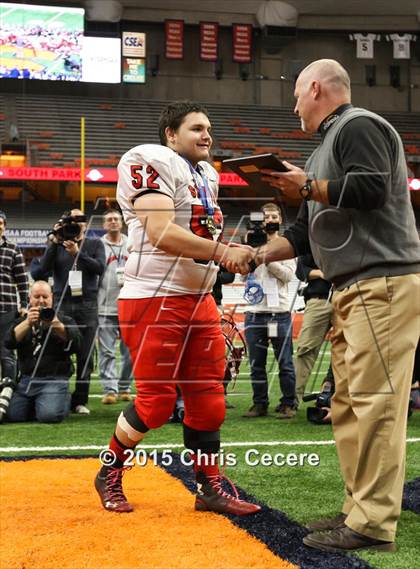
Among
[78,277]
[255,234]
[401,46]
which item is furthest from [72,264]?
[401,46]

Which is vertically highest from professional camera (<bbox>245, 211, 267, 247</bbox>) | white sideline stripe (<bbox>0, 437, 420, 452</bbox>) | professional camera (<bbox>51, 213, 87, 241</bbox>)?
professional camera (<bbox>245, 211, 267, 247</bbox>)

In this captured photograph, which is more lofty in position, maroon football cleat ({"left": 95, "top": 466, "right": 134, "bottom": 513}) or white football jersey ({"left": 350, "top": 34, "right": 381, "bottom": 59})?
white football jersey ({"left": 350, "top": 34, "right": 381, "bottom": 59})

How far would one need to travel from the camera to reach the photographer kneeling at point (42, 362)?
5.63m

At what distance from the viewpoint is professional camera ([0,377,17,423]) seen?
5688mm

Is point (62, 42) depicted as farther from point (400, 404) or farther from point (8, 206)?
point (400, 404)

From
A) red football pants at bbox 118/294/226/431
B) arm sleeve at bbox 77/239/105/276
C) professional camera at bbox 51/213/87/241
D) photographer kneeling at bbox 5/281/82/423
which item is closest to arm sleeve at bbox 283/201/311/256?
red football pants at bbox 118/294/226/431

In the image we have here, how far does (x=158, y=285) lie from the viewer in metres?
3.07

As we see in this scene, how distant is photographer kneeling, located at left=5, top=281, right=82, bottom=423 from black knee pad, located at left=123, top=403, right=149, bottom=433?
2520mm

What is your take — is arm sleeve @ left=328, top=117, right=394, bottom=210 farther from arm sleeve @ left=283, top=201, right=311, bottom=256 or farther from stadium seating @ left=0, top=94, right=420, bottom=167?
stadium seating @ left=0, top=94, right=420, bottom=167

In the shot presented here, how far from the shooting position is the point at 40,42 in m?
27.5

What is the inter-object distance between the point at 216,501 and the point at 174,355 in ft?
1.91

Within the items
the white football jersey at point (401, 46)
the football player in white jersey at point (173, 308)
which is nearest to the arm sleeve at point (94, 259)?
the football player in white jersey at point (173, 308)

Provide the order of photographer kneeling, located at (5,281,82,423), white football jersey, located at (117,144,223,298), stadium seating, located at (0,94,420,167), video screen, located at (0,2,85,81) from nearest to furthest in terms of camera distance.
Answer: white football jersey, located at (117,144,223,298) → photographer kneeling, located at (5,281,82,423) → stadium seating, located at (0,94,420,167) → video screen, located at (0,2,85,81)

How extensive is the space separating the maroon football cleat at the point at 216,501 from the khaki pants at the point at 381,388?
1.89 feet
